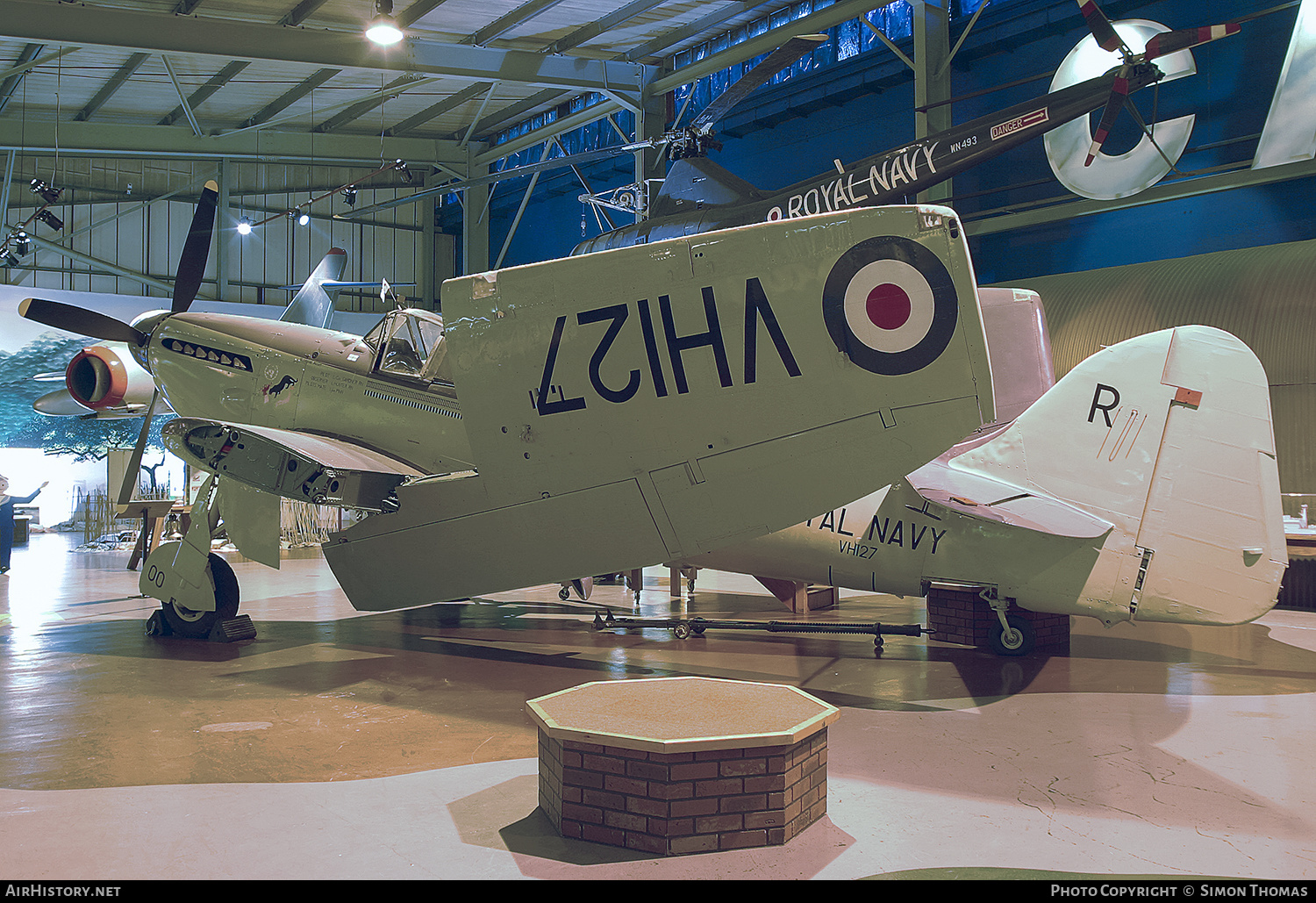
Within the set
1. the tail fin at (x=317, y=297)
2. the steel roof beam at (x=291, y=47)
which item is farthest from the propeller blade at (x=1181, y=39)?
the tail fin at (x=317, y=297)

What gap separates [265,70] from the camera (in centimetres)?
2125

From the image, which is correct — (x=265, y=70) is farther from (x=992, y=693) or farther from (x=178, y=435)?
(x=992, y=693)

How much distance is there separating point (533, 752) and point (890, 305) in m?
3.26

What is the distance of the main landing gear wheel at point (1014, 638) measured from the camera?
758 cm

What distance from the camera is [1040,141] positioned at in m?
16.1

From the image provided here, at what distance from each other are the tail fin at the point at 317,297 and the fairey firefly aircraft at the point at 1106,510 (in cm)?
1242

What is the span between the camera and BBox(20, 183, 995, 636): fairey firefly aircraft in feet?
16.8

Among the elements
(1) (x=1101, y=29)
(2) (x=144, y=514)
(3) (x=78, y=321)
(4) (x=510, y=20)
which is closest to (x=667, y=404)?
(3) (x=78, y=321)

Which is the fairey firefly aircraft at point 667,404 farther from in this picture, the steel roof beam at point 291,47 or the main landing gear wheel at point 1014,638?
the steel roof beam at point 291,47

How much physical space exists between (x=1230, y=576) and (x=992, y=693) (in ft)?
5.77

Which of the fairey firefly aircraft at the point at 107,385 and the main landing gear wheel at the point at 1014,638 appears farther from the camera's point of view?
the fairey firefly aircraft at the point at 107,385

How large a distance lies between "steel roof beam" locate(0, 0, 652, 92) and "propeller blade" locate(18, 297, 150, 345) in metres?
9.65

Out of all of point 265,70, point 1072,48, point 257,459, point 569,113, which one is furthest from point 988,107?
point 265,70

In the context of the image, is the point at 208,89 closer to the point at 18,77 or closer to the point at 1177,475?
the point at 18,77
